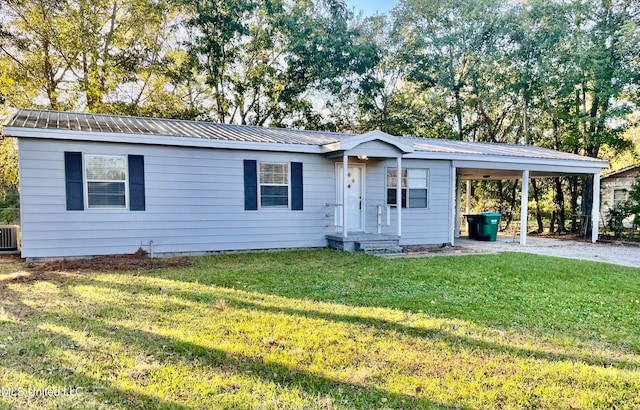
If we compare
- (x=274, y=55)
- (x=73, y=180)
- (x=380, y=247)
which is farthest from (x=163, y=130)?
(x=274, y=55)

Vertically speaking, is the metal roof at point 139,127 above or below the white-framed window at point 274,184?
above

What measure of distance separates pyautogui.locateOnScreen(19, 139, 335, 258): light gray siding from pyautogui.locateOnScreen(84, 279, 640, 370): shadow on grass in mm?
2838

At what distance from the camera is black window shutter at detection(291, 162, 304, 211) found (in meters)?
9.16

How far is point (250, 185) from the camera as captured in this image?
344 inches

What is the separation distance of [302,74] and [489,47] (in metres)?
9.09

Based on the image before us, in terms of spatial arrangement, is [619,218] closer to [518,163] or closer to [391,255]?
[518,163]

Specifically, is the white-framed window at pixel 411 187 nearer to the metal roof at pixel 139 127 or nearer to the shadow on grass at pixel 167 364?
the metal roof at pixel 139 127

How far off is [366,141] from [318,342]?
6.34 metres

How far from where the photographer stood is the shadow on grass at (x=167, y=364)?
2.47 meters

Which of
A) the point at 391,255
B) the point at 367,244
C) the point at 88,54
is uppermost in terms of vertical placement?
the point at 88,54

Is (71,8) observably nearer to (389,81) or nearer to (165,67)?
(165,67)

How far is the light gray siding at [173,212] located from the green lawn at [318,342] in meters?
1.65

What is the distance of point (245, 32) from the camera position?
17281 millimetres

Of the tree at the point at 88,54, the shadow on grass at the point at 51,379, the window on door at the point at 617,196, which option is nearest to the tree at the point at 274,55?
the tree at the point at 88,54
